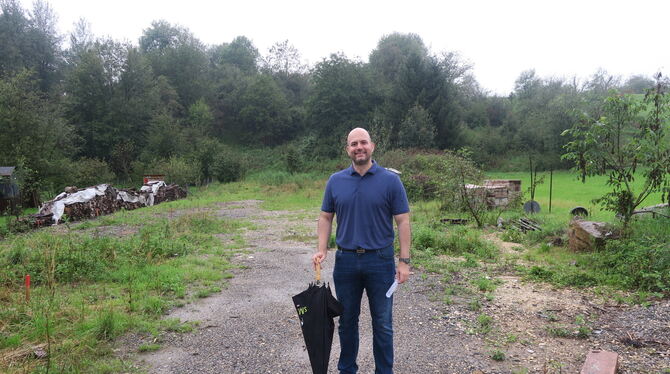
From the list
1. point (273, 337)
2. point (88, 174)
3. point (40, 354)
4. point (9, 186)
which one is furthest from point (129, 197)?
point (273, 337)

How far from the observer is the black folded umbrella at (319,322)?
294 centimetres

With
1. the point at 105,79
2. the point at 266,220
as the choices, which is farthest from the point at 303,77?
the point at 266,220

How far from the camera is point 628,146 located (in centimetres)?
702

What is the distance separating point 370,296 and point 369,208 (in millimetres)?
638

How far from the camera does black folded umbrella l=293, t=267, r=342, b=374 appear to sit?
2.94 m

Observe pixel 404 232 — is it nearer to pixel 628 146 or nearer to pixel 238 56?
pixel 628 146

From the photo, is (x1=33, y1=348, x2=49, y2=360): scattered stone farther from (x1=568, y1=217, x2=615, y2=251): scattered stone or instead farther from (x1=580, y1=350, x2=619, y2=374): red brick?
(x1=568, y1=217, x2=615, y2=251): scattered stone

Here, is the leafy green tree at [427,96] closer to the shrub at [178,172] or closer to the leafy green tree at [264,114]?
the leafy green tree at [264,114]

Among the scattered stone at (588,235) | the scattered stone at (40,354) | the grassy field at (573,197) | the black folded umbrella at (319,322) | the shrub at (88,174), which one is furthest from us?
the shrub at (88,174)

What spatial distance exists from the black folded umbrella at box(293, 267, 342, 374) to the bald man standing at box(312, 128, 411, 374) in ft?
0.46

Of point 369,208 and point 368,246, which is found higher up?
point 369,208

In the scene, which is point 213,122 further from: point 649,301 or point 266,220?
point 649,301

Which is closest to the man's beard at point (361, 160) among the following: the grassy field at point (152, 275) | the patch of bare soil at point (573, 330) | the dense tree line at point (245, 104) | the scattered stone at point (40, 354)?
the patch of bare soil at point (573, 330)

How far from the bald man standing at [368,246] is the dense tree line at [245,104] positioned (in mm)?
22500
